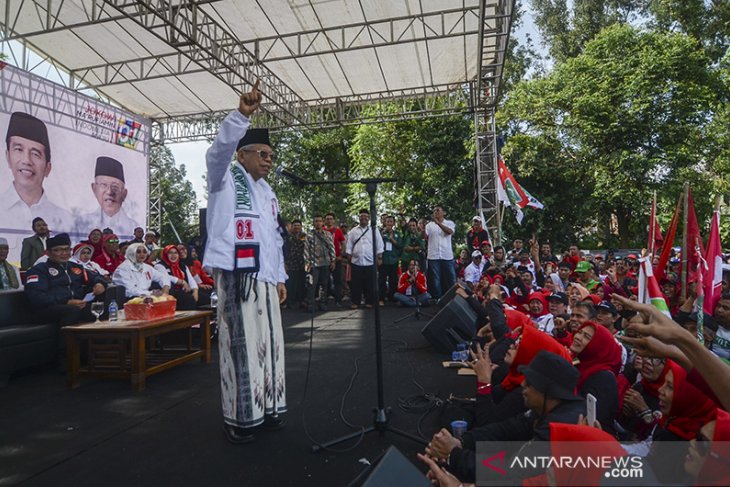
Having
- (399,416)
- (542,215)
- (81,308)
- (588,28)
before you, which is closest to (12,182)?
(81,308)

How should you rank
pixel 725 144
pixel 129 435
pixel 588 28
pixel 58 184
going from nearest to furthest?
pixel 129 435 → pixel 58 184 → pixel 725 144 → pixel 588 28

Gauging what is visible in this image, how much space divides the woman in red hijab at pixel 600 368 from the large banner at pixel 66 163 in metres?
8.90

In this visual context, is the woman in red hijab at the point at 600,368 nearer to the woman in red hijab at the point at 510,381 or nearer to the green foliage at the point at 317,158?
the woman in red hijab at the point at 510,381

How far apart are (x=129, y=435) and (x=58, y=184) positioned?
7857 millimetres

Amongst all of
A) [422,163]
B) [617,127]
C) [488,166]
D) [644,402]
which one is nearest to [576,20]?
[617,127]

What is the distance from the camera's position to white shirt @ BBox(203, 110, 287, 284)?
8.02 ft

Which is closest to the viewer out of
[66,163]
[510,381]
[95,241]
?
[510,381]

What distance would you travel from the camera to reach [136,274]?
548cm

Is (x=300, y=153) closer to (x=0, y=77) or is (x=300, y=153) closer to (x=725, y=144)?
(x=0, y=77)

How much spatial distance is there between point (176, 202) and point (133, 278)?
25.2 metres

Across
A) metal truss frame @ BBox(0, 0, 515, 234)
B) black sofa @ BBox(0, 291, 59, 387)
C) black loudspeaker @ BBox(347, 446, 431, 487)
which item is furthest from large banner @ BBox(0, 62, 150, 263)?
black loudspeaker @ BBox(347, 446, 431, 487)

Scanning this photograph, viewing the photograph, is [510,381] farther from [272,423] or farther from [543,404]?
[272,423]

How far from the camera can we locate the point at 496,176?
1081 cm

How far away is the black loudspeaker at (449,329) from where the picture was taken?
4.61m
